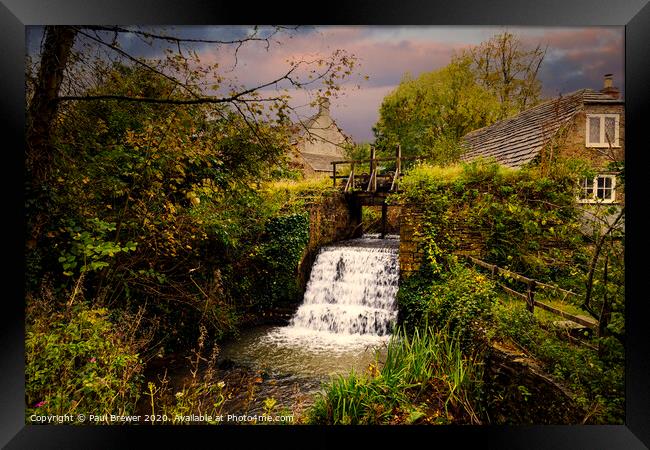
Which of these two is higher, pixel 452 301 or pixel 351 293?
pixel 452 301

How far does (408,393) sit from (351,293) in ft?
10.2

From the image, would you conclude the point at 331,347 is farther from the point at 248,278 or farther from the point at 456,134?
the point at 456,134

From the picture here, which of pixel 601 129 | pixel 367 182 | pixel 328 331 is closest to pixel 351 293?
pixel 328 331

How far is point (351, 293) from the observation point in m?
5.91

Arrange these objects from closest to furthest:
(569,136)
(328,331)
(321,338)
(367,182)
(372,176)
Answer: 1. (569,136)
2. (321,338)
3. (328,331)
4. (372,176)
5. (367,182)

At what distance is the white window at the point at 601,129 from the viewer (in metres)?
2.87

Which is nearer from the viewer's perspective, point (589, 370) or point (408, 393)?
point (589, 370)

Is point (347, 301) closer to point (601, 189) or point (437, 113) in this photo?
point (437, 113)

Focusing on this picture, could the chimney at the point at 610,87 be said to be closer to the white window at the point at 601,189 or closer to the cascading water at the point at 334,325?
the white window at the point at 601,189

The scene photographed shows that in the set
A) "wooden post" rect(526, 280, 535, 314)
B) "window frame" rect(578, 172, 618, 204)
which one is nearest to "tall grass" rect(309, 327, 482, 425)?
"wooden post" rect(526, 280, 535, 314)

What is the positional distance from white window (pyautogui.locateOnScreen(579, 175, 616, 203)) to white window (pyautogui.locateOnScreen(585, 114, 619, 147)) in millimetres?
325

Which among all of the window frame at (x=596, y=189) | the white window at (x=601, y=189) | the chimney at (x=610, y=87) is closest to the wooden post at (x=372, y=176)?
the window frame at (x=596, y=189)
